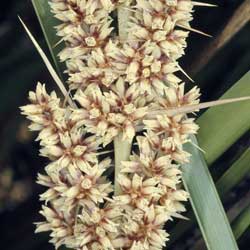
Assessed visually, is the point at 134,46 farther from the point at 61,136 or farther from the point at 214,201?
the point at 214,201

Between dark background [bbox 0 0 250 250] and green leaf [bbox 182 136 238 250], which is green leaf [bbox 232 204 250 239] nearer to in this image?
dark background [bbox 0 0 250 250]

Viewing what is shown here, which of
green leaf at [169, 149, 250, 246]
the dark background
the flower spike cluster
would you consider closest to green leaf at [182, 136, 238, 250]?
the flower spike cluster

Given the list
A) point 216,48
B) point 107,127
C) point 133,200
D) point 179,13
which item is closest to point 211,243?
point 133,200

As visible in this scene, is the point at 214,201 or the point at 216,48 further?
the point at 216,48

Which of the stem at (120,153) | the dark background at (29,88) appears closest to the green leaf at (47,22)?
the stem at (120,153)

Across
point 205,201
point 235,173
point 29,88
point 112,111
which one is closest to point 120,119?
point 112,111
